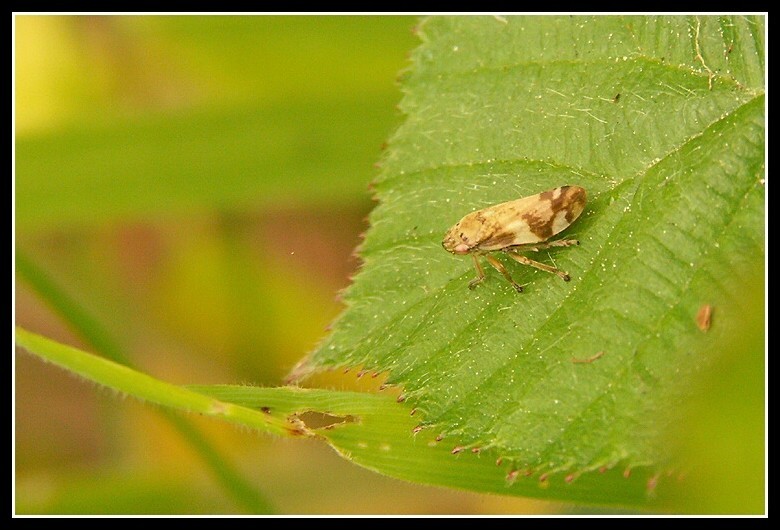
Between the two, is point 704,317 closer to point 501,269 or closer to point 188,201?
point 501,269

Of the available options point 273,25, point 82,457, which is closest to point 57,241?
point 82,457

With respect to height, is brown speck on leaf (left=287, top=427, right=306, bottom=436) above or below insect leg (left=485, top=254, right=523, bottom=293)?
below

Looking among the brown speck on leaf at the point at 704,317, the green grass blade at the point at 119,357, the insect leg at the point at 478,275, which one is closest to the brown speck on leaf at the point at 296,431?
the insect leg at the point at 478,275

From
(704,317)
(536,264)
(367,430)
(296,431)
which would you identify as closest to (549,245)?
(536,264)

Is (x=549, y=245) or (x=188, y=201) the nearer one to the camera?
(x=549, y=245)

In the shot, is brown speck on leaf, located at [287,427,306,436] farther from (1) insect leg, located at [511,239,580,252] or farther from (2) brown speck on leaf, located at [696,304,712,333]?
(2) brown speck on leaf, located at [696,304,712,333]

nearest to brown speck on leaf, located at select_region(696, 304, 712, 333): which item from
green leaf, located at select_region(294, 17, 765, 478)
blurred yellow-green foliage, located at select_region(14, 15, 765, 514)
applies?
green leaf, located at select_region(294, 17, 765, 478)
